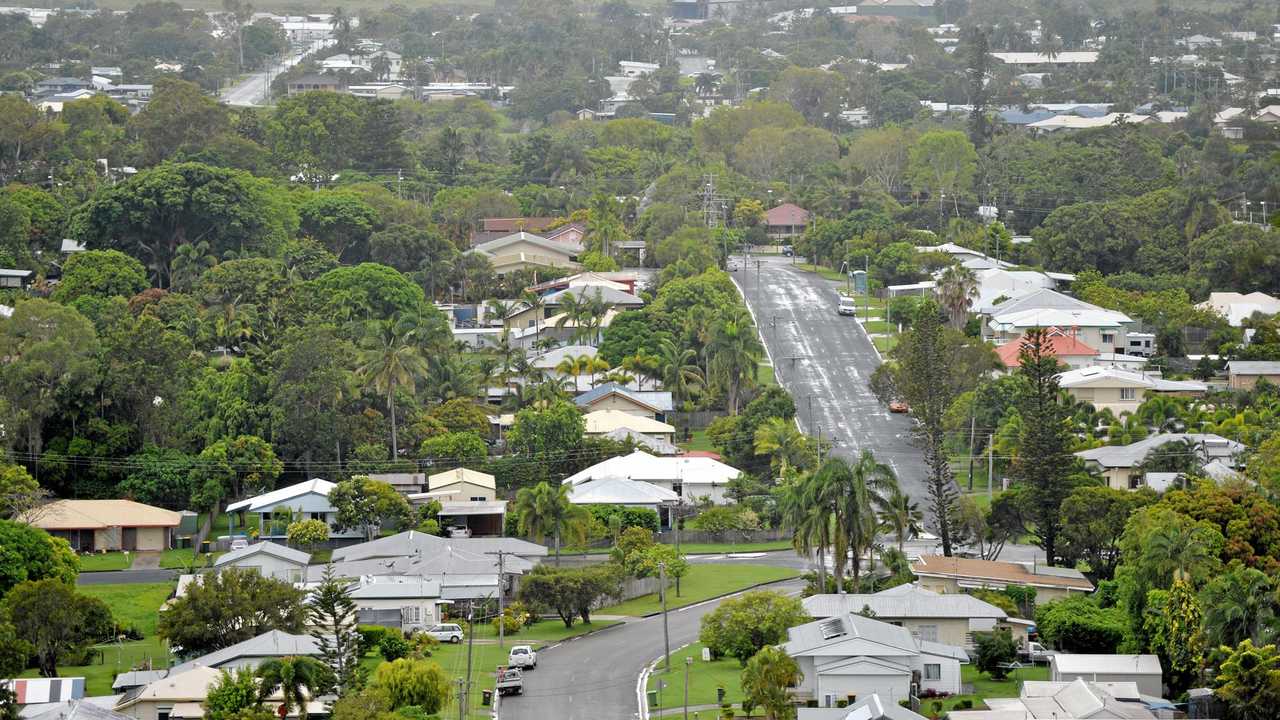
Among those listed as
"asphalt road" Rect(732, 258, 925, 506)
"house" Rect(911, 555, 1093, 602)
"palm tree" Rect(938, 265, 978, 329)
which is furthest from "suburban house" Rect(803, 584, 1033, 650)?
"palm tree" Rect(938, 265, 978, 329)

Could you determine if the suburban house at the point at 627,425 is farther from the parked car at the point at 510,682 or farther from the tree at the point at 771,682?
the tree at the point at 771,682

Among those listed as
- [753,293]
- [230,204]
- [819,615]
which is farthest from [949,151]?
[819,615]

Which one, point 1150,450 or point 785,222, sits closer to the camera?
point 1150,450

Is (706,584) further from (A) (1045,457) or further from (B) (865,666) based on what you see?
(B) (865,666)

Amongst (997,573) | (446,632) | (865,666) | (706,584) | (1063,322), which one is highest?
(865,666)

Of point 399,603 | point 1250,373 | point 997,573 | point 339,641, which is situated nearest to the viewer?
point 339,641

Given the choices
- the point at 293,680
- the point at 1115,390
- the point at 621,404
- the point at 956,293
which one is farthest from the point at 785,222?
the point at 293,680

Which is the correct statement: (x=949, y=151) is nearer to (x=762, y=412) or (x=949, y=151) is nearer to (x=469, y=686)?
(x=762, y=412)

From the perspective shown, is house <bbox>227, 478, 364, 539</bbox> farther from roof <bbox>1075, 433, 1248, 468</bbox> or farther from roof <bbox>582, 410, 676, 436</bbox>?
roof <bbox>1075, 433, 1248, 468</bbox>
